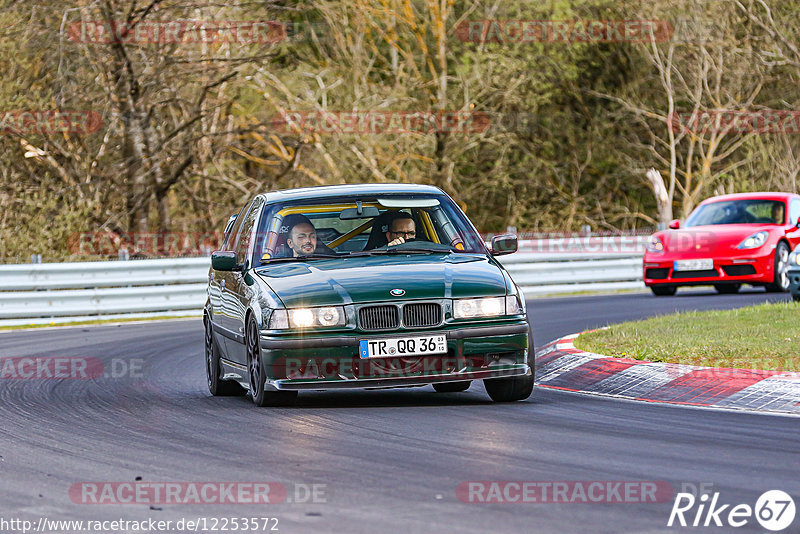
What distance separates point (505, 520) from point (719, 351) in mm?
5887

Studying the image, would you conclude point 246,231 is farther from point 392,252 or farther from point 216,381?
point 392,252

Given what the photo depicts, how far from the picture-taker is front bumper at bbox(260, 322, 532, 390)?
9.19 metres

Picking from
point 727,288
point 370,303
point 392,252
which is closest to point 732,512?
point 370,303

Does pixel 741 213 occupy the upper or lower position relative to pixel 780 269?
upper

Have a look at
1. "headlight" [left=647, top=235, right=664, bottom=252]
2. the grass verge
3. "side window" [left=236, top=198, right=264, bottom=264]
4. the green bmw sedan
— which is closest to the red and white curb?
the grass verge

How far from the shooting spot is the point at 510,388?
9812mm

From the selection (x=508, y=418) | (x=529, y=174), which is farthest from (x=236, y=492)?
(x=529, y=174)

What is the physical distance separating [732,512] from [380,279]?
409cm

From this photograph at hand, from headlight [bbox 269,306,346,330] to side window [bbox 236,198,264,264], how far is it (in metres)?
1.53

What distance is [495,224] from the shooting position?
4297 cm

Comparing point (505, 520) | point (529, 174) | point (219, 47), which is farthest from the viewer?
point (529, 174)

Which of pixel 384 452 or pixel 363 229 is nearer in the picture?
pixel 384 452

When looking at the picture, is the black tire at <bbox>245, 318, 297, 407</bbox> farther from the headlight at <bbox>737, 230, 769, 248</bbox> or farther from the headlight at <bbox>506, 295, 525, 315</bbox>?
the headlight at <bbox>737, 230, 769, 248</bbox>

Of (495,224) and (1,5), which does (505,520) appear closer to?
(1,5)
